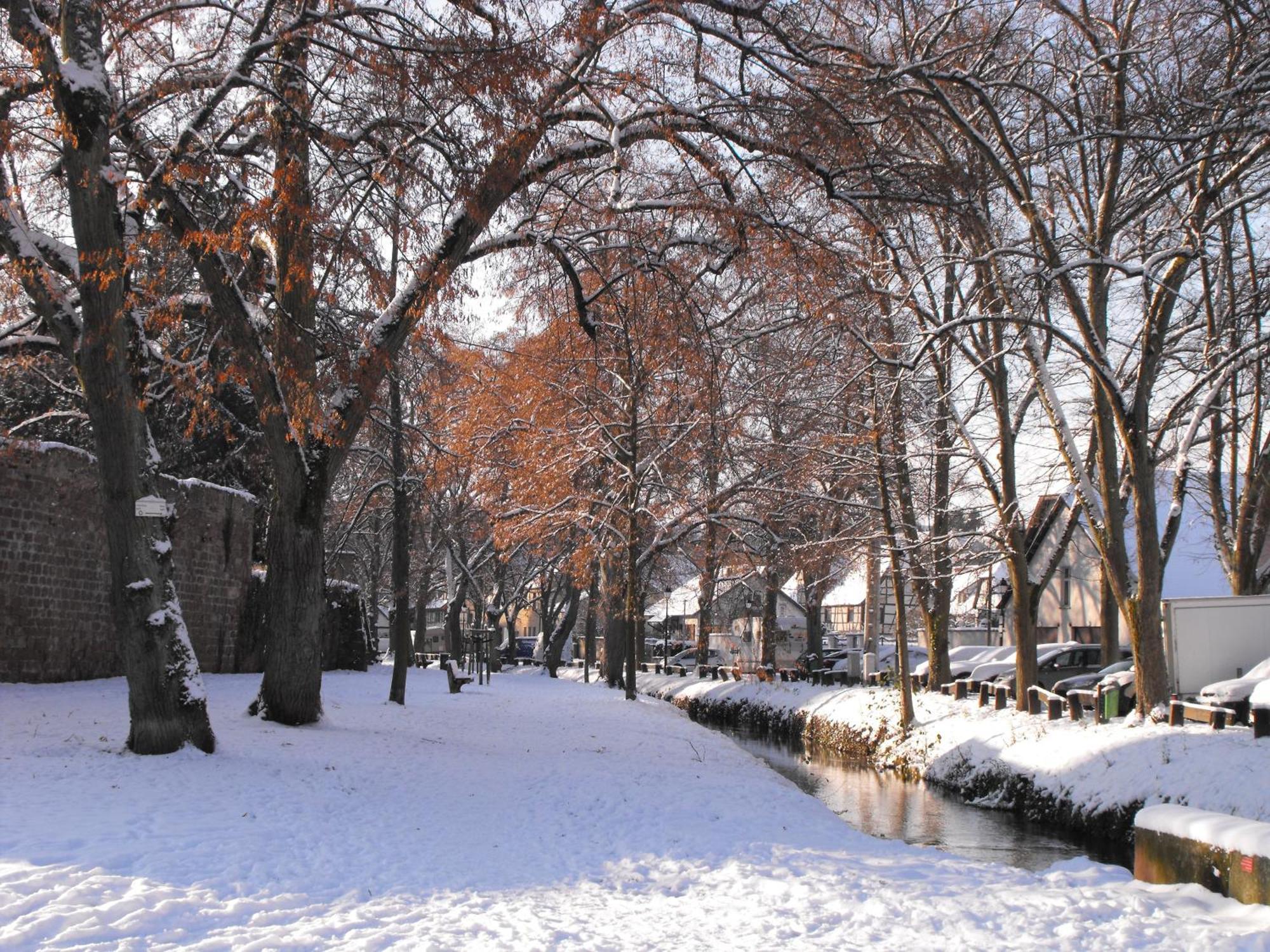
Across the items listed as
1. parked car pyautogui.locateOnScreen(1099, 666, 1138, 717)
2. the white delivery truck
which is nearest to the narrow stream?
parked car pyautogui.locateOnScreen(1099, 666, 1138, 717)

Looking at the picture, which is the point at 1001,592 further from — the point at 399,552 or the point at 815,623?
the point at 399,552

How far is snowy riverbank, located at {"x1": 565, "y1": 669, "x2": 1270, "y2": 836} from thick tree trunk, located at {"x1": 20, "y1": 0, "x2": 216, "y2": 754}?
10.0m

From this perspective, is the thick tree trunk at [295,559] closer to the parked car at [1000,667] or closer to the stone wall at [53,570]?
the stone wall at [53,570]

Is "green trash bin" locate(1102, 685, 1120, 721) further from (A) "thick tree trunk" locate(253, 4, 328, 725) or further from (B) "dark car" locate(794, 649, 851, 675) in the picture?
(B) "dark car" locate(794, 649, 851, 675)

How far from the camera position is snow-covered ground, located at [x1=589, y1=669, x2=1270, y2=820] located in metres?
11.4

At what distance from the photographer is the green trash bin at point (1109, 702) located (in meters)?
15.5

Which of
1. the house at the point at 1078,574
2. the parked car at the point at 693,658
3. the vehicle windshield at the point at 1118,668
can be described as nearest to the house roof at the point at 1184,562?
the house at the point at 1078,574

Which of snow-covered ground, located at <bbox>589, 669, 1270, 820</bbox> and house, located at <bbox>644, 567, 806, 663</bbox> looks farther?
house, located at <bbox>644, 567, 806, 663</bbox>

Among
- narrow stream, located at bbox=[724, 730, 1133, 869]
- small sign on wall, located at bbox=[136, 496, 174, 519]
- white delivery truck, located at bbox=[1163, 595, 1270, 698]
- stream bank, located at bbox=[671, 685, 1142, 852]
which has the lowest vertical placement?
narrow stream, located at bbox=[724, 730, 1133, 869]

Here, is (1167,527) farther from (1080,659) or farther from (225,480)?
(225,480)

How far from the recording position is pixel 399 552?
19578mm

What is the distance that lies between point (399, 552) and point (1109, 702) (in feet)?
39.1

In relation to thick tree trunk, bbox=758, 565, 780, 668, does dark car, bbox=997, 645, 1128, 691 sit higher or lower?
lower

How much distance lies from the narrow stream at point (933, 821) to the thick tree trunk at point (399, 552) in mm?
6786
